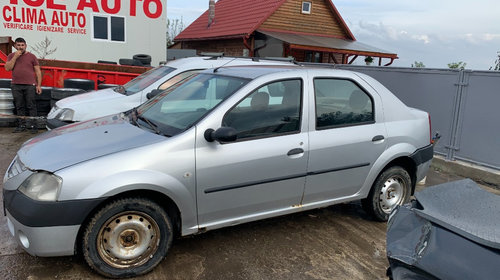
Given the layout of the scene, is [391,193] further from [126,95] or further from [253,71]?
[126,95]

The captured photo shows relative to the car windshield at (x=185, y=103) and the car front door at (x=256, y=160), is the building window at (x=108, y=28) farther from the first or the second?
the car front door at (x=256, y=160)

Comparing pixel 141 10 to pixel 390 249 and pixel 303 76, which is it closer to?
pixel 303 76

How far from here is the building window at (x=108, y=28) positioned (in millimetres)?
15555

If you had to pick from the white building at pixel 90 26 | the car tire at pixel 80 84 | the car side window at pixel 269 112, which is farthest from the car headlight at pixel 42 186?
the white building at pixel 90 26

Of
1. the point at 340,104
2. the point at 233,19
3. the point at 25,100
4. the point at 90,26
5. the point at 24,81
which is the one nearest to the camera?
the point at 340,104

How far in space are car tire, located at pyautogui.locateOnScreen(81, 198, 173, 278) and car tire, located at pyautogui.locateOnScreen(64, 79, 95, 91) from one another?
6.43m

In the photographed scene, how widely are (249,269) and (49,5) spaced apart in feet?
48.4

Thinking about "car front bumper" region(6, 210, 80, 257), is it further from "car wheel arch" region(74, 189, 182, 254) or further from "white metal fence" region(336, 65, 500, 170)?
"white metal fence" region(336, 65, 500, 170)

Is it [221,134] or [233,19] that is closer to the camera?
[221,134]

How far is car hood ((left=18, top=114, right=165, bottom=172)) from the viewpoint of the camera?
2967mm

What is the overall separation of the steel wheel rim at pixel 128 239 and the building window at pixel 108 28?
14363 mm

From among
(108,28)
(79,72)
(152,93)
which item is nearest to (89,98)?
(152,93)

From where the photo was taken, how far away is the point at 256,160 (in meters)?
3.45

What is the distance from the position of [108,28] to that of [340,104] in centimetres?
1397
